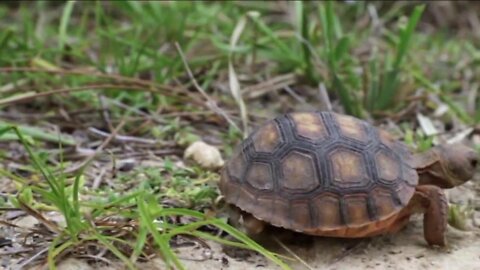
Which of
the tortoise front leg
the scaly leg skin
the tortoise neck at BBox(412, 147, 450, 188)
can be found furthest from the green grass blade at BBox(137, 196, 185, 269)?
the tortoise neck at BBox(412, 147, 450, 188)

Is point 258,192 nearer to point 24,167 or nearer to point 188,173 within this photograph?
point 188,173

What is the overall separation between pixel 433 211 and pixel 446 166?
193 millimetres

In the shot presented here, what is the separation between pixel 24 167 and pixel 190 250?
659 millimetres

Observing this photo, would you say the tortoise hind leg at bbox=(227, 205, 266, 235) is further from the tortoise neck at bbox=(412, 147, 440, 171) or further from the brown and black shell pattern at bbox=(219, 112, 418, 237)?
the tortoise neck at bbox=(412, 147, 440, 171)

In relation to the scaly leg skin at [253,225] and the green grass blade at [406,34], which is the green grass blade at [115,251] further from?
the green grass blade at [406,34]

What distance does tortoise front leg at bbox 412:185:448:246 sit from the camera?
179 centimetres

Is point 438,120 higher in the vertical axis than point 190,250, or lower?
higher

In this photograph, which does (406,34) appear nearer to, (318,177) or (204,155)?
(204,155)

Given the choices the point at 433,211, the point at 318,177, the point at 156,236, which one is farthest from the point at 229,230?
the point at 433,211

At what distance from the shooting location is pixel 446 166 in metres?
1.96

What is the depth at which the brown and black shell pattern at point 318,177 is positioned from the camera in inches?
67.7

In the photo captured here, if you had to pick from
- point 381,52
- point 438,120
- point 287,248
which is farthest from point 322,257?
point 381,52

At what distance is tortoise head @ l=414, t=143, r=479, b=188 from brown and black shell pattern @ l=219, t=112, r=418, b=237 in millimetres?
118

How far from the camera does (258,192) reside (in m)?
1.75
